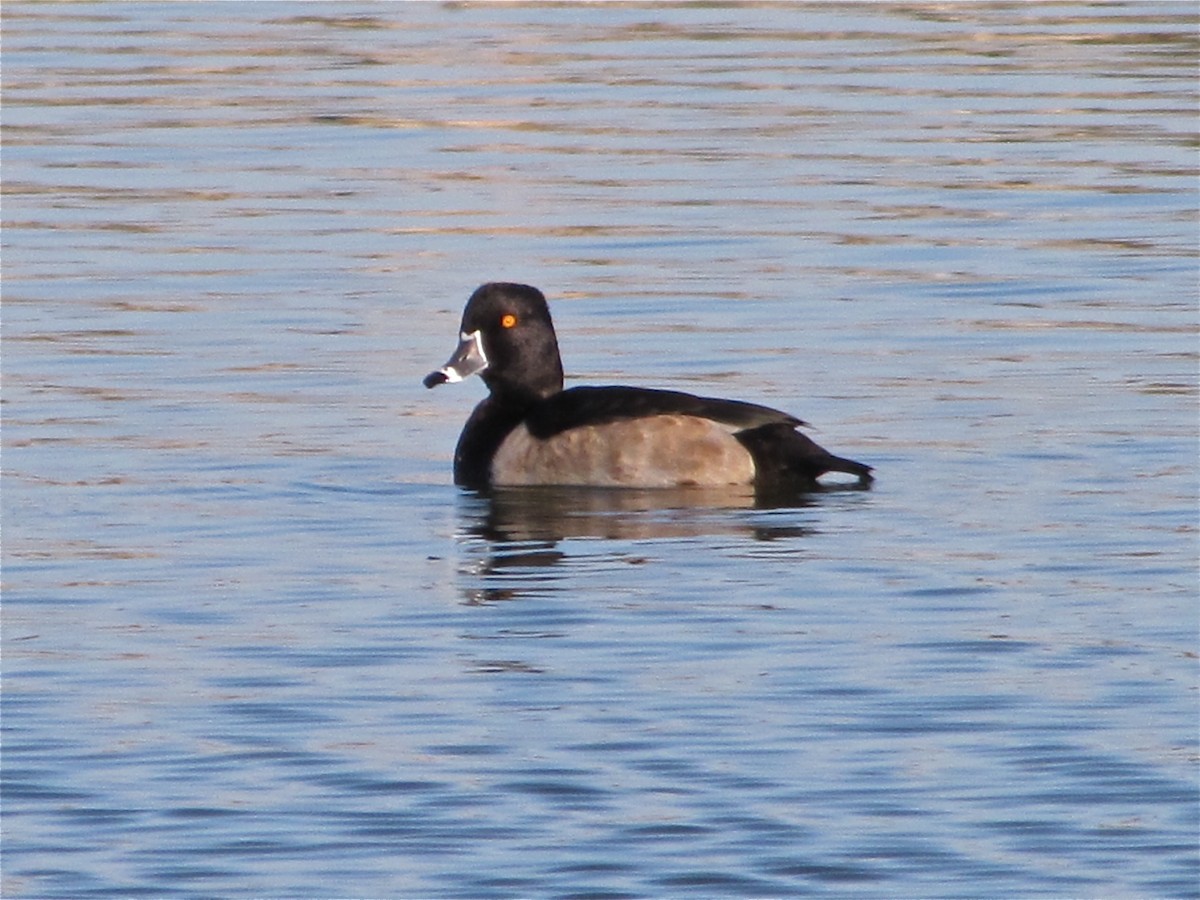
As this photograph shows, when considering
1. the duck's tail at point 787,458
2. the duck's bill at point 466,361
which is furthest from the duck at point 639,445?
the duck's bill at point 466,361

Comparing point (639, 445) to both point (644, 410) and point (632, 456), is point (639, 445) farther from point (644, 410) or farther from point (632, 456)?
point (644, 410)

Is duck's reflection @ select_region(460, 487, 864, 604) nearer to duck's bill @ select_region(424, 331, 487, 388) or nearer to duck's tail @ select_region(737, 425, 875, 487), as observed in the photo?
duck's tail @ select_region(737, 425, 875, 487)

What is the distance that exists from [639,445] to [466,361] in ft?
3.97

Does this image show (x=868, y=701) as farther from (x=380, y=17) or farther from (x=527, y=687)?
(x=380, y=17)

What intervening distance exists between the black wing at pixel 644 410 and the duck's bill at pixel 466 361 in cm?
73

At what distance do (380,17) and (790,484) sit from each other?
2116 cm

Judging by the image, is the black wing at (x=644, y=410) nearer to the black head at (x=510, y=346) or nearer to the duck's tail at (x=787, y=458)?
the duck's tail at (x=787, y=458)

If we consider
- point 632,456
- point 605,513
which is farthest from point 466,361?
point 605,513

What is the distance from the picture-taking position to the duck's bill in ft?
43.1

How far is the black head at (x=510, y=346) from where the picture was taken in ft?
43.2

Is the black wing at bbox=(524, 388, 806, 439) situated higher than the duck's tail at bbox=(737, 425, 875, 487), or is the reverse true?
the black wing at bbox=(524, 388, 806, 439)

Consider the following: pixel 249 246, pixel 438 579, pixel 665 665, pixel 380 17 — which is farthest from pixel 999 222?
pixel 380 17

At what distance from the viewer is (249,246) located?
61.2 feet

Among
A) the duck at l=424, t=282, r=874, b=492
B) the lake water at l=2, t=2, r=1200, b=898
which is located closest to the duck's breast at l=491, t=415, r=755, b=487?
the duck at l=424, t=282, r=874, b=492
